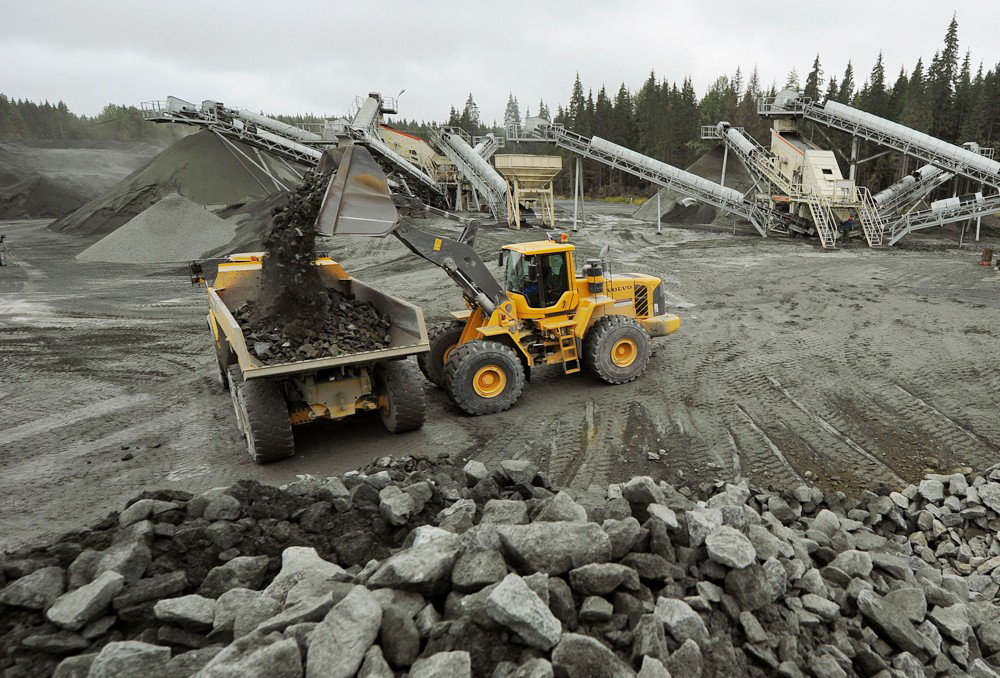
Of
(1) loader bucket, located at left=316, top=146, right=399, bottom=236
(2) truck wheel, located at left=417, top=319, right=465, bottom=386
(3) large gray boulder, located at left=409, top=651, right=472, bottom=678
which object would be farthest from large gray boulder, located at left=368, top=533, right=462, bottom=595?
(2) truck wheel, located at left=417, top=319, right=465, bottom=386

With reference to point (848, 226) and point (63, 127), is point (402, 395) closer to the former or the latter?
point (848, 226)

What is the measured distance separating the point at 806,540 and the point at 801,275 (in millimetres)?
13744

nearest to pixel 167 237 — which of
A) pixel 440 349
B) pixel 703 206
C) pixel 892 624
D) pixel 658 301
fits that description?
pixel 440 349

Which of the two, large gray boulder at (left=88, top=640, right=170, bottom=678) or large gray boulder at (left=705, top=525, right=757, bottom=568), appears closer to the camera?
large gray boulder at (left=88, top=640, right=170, bottom=678)

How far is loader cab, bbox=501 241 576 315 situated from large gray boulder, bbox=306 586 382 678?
5320mm

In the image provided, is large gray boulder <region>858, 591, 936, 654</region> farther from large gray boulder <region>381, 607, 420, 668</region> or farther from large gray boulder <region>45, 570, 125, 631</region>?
large gray boulder <region>45, 570, 125, 631</region>

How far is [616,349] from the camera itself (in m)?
8.09

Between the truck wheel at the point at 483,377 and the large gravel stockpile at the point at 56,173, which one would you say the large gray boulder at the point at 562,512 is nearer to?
the truck wheel at the point at 483,377

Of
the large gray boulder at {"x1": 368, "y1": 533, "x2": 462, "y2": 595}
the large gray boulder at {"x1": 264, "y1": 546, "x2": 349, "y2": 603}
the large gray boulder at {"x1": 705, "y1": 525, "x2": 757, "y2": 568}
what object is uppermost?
the large gray boulder at {"x1": 368, "y1": 533, "x2": 462, "y2": 595}

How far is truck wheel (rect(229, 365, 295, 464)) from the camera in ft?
19.2

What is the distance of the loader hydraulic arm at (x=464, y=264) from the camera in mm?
6996

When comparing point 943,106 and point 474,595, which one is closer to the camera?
point 474,595

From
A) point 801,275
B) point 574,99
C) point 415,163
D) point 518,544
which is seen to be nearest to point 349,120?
point 415,163

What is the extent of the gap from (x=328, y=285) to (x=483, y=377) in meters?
2.58
